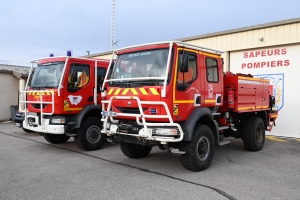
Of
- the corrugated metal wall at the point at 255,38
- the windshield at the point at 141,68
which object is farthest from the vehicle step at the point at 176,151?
the corrugated metal wall at the point at 255,38

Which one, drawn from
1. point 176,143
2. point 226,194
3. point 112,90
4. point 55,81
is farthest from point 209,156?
point 55,81

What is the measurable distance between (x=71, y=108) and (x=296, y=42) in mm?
8228

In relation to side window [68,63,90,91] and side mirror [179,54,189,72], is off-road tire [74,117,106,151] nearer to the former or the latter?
side window [68,63,90,91]

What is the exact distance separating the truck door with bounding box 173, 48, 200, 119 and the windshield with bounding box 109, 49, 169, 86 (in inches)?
11.6

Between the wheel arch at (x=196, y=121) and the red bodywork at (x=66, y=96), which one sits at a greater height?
the red bodywork at (x=66, y=96)

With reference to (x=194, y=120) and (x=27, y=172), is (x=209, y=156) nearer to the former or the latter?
(x=194, y=120)

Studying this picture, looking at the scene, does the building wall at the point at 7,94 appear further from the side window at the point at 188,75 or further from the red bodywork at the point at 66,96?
the side window at the point at 188,75

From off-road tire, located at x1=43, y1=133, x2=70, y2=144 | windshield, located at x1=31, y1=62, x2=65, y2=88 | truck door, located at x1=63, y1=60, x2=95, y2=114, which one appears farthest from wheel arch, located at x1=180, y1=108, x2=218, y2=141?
off-road tire, located at x1=43, y1=133, x2=70, y2=144

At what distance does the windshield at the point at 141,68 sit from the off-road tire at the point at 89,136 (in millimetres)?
2113

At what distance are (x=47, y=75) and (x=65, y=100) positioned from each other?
1.03 meters

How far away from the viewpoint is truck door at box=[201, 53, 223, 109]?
19.8ft

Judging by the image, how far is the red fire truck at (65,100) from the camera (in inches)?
291

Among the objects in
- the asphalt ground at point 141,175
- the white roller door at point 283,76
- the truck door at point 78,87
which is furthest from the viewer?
the white roller door at point 283,76

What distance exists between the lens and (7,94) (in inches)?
666
